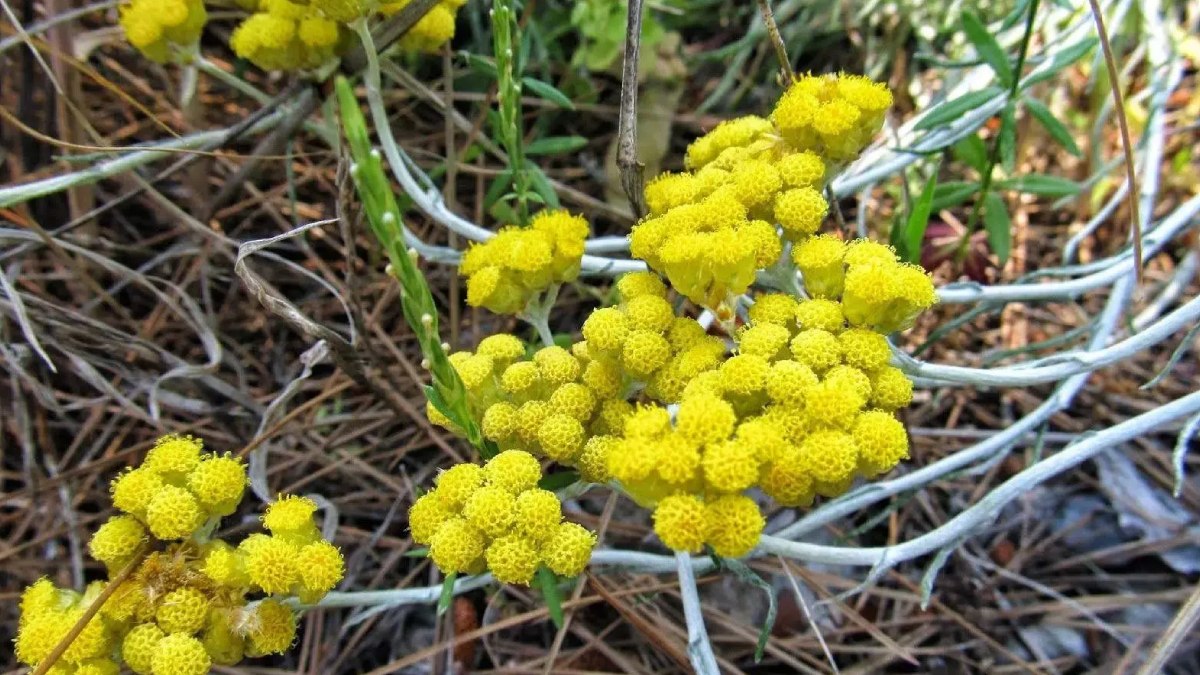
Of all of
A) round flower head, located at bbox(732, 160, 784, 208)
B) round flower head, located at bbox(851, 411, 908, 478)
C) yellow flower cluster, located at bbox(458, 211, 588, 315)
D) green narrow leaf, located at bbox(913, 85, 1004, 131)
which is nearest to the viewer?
round flower head, located at bbox(851, 411, 908, 478)

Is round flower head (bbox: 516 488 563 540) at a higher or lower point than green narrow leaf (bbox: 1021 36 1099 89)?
lower

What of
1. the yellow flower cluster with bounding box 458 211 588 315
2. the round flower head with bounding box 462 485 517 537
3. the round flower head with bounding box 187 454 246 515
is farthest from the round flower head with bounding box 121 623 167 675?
the yellow flower cluster with bounding box 458 211 588 315

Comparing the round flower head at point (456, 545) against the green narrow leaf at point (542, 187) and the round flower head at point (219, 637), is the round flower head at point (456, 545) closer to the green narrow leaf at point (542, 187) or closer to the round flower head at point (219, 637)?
the round flower head at point (219, 637)

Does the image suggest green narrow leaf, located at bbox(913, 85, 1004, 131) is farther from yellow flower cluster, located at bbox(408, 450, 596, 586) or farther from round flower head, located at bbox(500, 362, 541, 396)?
yellow flower cluster, located at bbox(408, 450, 596, 586)

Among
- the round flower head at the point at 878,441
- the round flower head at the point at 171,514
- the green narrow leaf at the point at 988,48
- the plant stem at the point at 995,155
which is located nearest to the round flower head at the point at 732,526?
the round flower head at the point at 878,441

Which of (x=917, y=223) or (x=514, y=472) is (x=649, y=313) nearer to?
(x=514, y=472)

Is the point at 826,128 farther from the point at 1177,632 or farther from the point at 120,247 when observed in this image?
the point at 120,247
